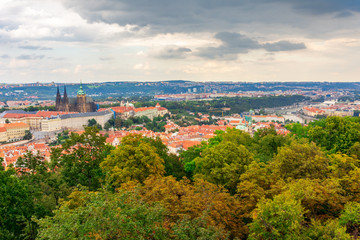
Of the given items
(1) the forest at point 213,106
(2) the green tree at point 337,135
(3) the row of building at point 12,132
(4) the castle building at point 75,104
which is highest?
(2) the green tree at point 337,135

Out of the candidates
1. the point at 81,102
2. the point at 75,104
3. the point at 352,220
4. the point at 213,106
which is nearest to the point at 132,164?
the point at 352,220

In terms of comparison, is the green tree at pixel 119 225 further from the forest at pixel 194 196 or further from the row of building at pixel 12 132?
the row of building at pixel 12 132

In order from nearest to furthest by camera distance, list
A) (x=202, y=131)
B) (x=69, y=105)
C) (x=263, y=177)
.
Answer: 1. (x=263, y=177)
2. (x=202, y=131)
3. (x=69, y=105)

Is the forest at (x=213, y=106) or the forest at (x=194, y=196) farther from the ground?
the forest at (x=194, y=196)

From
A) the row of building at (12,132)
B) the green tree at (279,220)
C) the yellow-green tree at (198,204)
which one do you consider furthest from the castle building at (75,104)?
the green tree at (279,220)

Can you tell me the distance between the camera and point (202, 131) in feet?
240

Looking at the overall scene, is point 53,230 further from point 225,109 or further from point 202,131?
point 225,109

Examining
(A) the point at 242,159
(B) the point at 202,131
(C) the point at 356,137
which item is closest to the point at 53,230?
(A) the point at 242,159

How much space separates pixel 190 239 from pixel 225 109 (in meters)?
152

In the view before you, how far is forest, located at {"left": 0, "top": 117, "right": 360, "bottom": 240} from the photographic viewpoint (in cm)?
1022

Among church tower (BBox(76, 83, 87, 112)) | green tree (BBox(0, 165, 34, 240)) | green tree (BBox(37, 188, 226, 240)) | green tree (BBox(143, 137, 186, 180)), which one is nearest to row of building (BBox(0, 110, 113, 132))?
church tower (BBox(76, 83, 87, 112))

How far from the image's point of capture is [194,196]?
12.8m

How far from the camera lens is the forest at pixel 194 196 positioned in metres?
10.2

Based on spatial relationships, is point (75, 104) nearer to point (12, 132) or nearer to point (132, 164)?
point (12, 132)
